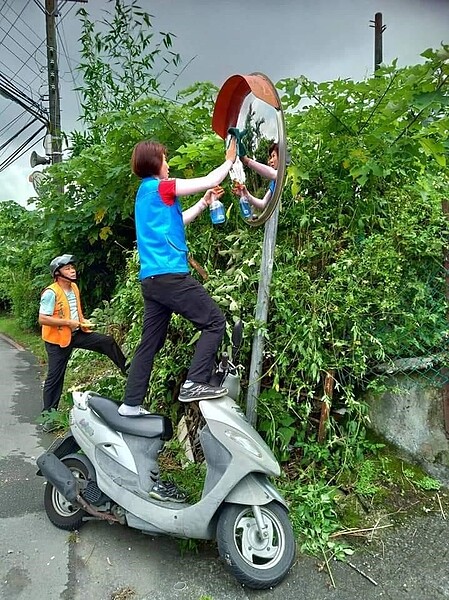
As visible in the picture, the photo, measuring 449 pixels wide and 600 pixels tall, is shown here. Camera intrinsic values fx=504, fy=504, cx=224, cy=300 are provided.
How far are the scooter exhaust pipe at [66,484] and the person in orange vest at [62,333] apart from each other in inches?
76.7

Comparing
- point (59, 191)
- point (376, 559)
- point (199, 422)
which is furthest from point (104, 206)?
point (376, 559)

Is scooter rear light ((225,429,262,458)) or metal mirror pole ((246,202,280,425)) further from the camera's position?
metal mirror pole ((246,202,280,425))

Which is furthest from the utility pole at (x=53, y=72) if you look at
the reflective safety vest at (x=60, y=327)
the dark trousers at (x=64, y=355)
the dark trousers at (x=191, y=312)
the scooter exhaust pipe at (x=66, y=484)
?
the scooter exhaust pipe at (x=66, y=484)

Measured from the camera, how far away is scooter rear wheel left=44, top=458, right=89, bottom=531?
3.07 m

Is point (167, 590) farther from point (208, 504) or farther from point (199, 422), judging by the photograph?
point (199, 422)

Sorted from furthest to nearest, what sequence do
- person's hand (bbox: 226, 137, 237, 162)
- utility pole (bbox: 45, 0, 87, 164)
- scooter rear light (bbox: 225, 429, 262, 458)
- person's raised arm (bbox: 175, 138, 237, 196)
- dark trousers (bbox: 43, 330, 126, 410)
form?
utility pole (bbox: 45, 0, 87, 164) < dark trousers (bbox: 43, 330, 126, 410) < person's hand (bbox: 226, 137, 237, 162) < person's raised arm (bbox: 175, 138, 237, 196) < scooter rear light (bbox: 225, 429, 262, 458)

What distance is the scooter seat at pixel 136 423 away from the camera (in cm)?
289

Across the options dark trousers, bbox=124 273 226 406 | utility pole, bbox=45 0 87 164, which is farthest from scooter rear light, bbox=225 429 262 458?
utility pole, bbox=45 0 87 164

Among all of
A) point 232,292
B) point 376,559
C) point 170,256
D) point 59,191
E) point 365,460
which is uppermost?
point 59,191

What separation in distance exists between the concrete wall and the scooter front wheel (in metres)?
1.29

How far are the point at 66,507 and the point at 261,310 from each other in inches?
68.8

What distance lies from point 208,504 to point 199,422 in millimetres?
1039

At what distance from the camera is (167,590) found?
255cm

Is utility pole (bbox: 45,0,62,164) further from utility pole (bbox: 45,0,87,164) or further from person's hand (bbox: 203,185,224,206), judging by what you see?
person's hand (bbox: 203,185,224,206)
